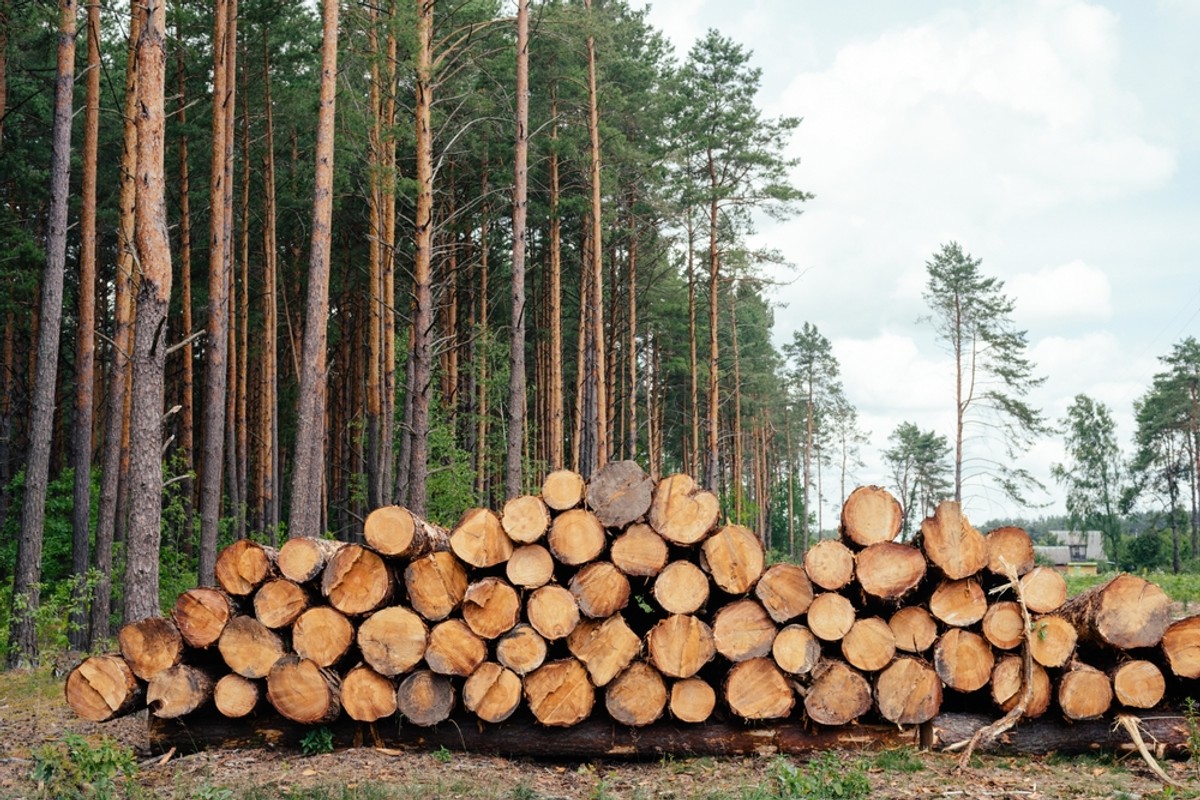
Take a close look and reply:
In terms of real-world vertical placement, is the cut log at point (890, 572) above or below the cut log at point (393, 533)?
below

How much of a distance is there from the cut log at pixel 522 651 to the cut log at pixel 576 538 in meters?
0.59

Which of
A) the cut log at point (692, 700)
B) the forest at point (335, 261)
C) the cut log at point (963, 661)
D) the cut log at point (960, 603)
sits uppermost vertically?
the forest at point (335, 261)

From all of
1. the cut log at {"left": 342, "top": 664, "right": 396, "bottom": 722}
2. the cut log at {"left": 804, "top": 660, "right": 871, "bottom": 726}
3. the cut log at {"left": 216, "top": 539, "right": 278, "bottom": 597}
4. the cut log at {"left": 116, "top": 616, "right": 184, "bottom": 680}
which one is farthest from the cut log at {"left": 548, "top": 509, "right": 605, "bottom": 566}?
the cut log at {"left": 116, "top": 616, "right": 184, "bottom": 680}

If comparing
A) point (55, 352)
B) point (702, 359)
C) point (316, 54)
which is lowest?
point (55, 352)

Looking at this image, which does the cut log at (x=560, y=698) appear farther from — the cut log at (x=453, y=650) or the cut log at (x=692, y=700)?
the cut log at (x=692, y=700)

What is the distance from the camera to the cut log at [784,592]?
7089 millimetres

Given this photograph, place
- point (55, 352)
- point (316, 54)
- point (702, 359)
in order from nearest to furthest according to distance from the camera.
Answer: point (55, 352)
point (316, 54)
point (702, 359)

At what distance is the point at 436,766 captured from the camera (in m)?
6.77

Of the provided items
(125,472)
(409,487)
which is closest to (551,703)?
(409,487)

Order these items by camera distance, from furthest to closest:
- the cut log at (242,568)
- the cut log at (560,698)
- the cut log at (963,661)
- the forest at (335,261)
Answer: the forest at (335,261), the cut log at (242,568), the cut log at (963,661), the cut log at (560,698)

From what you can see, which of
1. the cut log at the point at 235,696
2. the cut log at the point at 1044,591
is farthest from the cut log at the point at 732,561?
the cut log at the point at 235,696

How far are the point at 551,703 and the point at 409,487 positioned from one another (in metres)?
6.59

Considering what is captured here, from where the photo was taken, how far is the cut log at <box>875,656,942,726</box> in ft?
23.0

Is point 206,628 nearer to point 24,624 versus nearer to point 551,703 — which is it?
point 551,703
